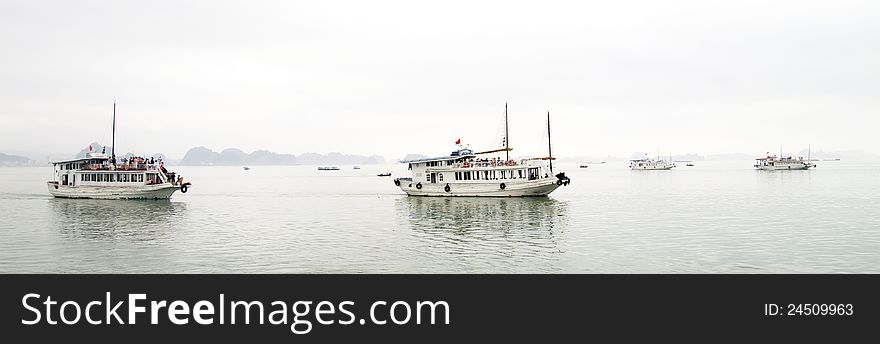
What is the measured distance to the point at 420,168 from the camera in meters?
65.2

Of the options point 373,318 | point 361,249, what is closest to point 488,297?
point 373,318

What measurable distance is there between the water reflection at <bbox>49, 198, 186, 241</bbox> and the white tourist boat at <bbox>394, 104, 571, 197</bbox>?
24.9 metres

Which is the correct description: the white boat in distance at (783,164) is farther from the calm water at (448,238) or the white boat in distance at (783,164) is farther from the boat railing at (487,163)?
the boat railing at (487,163)

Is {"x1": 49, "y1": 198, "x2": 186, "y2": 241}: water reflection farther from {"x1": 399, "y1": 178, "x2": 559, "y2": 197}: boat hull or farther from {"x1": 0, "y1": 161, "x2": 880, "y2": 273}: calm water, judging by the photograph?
{"x1": 399, "y1": 178, "x2": 559, "y2": 197}: boat hull

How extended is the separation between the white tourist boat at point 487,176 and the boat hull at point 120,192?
26225 millimetres

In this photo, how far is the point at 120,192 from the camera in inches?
2395

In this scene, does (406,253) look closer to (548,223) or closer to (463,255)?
(463,255)

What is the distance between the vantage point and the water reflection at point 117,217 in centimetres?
3609

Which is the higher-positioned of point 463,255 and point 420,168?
point 420,168

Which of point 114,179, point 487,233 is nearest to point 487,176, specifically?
point 487,233

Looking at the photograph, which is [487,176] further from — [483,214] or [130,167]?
[130,167]

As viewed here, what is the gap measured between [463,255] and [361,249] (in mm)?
5680

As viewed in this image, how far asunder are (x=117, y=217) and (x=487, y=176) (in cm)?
3389

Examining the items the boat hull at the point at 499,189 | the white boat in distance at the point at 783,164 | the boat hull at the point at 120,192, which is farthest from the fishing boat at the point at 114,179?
the white boat in distance at the point at 783,164
